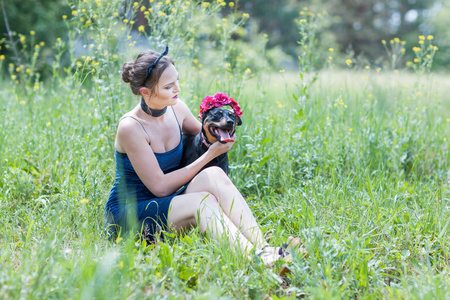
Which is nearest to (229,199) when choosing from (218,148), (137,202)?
(218,148)

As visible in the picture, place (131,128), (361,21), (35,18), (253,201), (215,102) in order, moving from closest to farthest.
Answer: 1. (131,128)
2. (215,102)
3. (253,201)
4. (35,18)
5. (361,21)

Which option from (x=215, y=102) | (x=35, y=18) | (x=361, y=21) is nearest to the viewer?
(x=215, y=102)

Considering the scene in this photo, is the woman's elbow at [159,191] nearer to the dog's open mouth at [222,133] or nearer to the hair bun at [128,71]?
the dog's open mouth at [222,133]

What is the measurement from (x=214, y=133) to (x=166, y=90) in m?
0.39

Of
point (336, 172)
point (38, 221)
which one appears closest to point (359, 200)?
point (336, 172)

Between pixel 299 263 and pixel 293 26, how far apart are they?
26060mm

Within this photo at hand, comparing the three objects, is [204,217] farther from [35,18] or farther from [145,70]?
[35,18]

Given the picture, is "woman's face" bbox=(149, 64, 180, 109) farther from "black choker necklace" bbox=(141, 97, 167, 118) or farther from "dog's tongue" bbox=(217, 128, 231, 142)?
"dog's tongue" bbox=(217, 128, 231, 142)

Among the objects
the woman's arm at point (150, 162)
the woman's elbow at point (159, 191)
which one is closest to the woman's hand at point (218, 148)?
the woman's arm at point (150, 162)

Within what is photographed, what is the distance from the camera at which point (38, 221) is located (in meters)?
2.68

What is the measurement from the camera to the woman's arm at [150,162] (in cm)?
247

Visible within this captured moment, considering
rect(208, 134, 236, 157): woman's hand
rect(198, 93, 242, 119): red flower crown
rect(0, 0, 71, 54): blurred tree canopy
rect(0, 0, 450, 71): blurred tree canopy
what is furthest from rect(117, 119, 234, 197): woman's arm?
rect(0, 0, 450, 71): blurred tree canopy

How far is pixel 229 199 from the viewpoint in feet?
7.95

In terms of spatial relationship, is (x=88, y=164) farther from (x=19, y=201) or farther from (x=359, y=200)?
(x=359, y=200)
